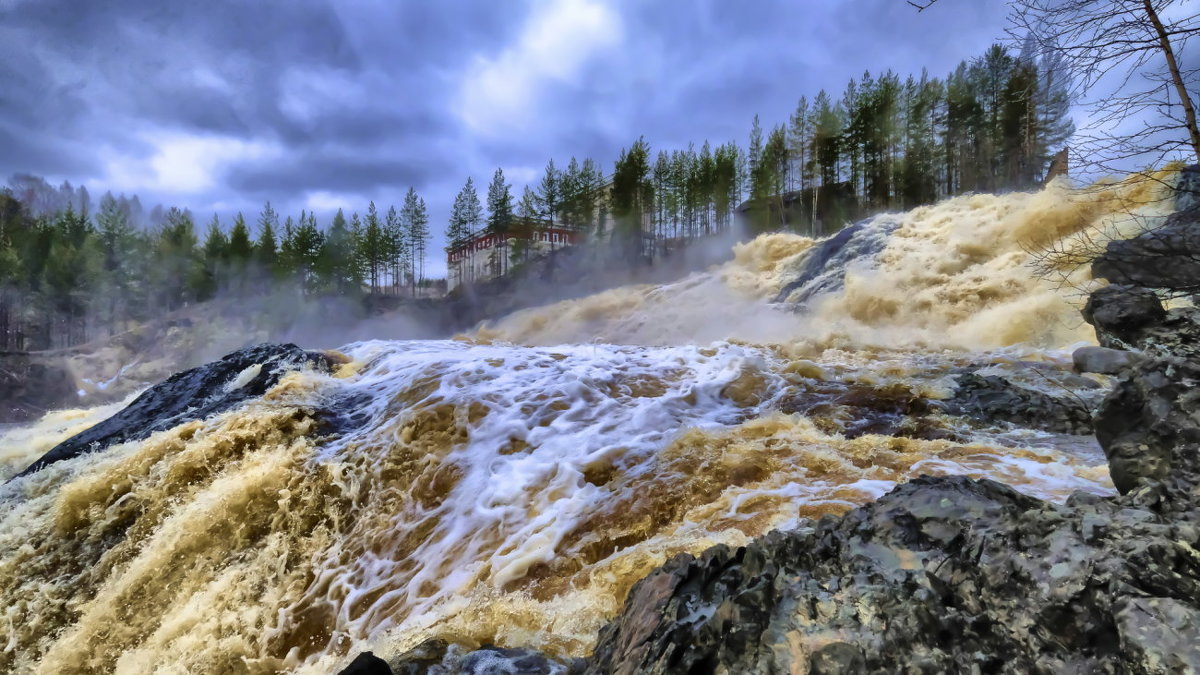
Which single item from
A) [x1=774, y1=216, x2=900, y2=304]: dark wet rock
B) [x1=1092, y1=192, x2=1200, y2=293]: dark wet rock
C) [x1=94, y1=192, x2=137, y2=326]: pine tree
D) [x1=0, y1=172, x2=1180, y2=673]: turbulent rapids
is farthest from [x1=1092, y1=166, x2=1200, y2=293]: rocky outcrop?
[x1=94, y1=192, x2=137, y2=326]: pine tree

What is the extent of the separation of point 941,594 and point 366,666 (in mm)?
2102

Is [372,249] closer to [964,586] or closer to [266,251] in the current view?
[266,251]

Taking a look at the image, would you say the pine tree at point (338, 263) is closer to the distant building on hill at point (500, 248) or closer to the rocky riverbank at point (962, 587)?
the distant building on hill at point (500, 248)

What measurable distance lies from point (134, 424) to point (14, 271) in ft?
140

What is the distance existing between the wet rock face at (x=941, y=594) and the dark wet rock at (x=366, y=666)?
87 cm

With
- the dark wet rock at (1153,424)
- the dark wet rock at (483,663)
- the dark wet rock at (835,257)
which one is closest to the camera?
the dark wet rock at (1153,424)

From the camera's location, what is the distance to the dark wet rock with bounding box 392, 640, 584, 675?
2.22 meters

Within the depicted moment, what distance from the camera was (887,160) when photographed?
33938 mm

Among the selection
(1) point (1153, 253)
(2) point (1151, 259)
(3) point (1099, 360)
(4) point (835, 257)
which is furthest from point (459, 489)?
(4) point (835, 257)

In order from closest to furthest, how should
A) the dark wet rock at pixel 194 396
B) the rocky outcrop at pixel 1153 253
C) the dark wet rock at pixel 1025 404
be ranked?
1. the rocky outcrop at pixel 1153 253
2. the dark wet rock at pixel 1025 404
3. the dark wet rock at pixel 194 396

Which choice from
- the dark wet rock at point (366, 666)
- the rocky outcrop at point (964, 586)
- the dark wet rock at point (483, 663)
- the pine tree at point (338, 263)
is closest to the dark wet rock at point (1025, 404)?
the rocky outcrop at point (964, 586)

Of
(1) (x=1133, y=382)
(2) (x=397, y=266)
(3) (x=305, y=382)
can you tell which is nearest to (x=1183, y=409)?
(1) (x=1133, y=382)

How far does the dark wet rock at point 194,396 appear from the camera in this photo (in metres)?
7.74

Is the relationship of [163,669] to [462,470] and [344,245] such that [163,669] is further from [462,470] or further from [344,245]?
[344,245]
